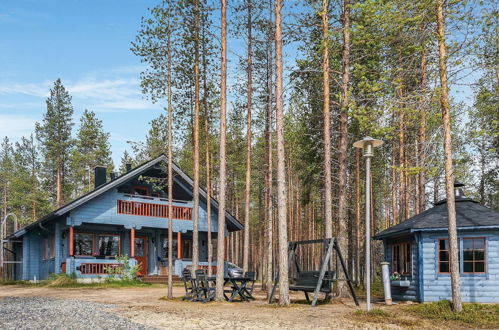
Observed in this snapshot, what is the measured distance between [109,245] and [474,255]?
761 inches

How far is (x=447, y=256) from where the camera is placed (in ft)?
53.0

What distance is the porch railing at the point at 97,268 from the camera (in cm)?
2555

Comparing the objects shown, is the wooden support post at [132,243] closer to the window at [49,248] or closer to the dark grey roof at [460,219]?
Result: the window at [49,248]

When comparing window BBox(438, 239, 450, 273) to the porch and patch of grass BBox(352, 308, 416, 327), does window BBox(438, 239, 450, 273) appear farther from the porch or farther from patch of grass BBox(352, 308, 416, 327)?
the porch

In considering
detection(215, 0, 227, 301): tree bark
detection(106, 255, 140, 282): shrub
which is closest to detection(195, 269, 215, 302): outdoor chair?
detection(215, 0, 227, 301): tree bark

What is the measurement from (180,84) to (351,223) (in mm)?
16281

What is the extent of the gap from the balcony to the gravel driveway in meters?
13.1

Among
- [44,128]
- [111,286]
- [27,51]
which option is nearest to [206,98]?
[27,51]

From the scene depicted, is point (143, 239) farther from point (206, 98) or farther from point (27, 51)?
point (27, 51)

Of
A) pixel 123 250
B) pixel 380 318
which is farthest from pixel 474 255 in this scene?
pixel 123 250

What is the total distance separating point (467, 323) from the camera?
11297 mm

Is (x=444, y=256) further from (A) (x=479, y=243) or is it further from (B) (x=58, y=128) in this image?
(B) (x=58, y=128)

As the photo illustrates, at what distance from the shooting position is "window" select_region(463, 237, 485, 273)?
51.7 ft

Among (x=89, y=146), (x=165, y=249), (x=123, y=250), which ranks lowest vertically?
(x=165, y=249)
